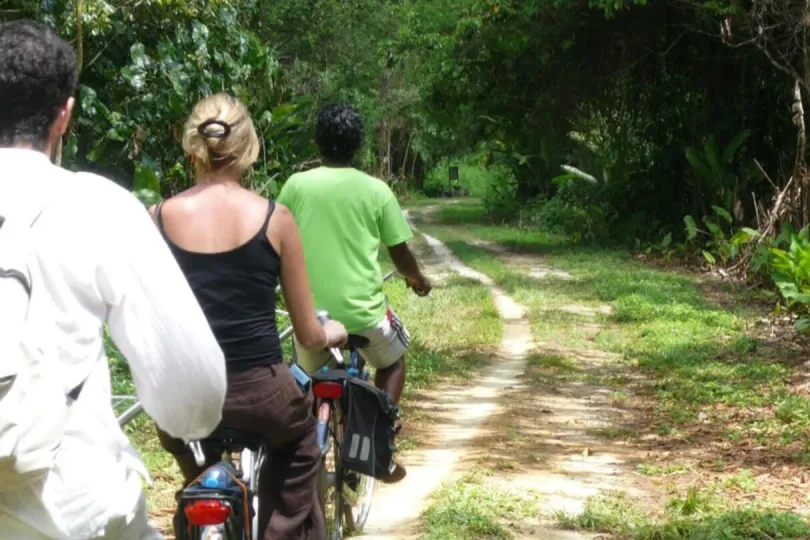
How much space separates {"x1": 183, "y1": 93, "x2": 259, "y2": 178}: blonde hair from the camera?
12.5 feet

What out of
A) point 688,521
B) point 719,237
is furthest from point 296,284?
point 719,237

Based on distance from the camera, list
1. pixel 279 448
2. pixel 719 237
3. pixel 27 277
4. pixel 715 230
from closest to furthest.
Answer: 1. pixel 27 277
2. pixel 279 448
3. pixel 719 237
4. pixel 715 230

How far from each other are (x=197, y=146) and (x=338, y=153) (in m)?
1.64

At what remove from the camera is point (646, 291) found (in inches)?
633

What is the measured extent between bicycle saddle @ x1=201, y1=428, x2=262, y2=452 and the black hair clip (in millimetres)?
875

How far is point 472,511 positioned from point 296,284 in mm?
2630

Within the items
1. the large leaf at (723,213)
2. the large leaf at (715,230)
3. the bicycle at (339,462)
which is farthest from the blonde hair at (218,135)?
the large leaf at (723,213)

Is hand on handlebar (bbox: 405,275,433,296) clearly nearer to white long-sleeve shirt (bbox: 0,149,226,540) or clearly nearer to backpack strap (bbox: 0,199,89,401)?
white long-sleeve shirt (bbox: 0,149,226,540)

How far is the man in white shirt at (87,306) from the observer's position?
7.29 ft

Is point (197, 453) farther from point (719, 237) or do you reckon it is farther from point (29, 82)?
point (719, 237)

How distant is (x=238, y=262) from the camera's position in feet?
12.4

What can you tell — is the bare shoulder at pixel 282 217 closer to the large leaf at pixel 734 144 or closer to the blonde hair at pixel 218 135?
the blonde hair at pixel 218 135

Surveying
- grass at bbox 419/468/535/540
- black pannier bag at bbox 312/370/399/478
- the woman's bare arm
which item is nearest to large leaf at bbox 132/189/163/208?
grass at bbox 419/468/535/540

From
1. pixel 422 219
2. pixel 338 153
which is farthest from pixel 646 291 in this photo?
pixel 422 219
